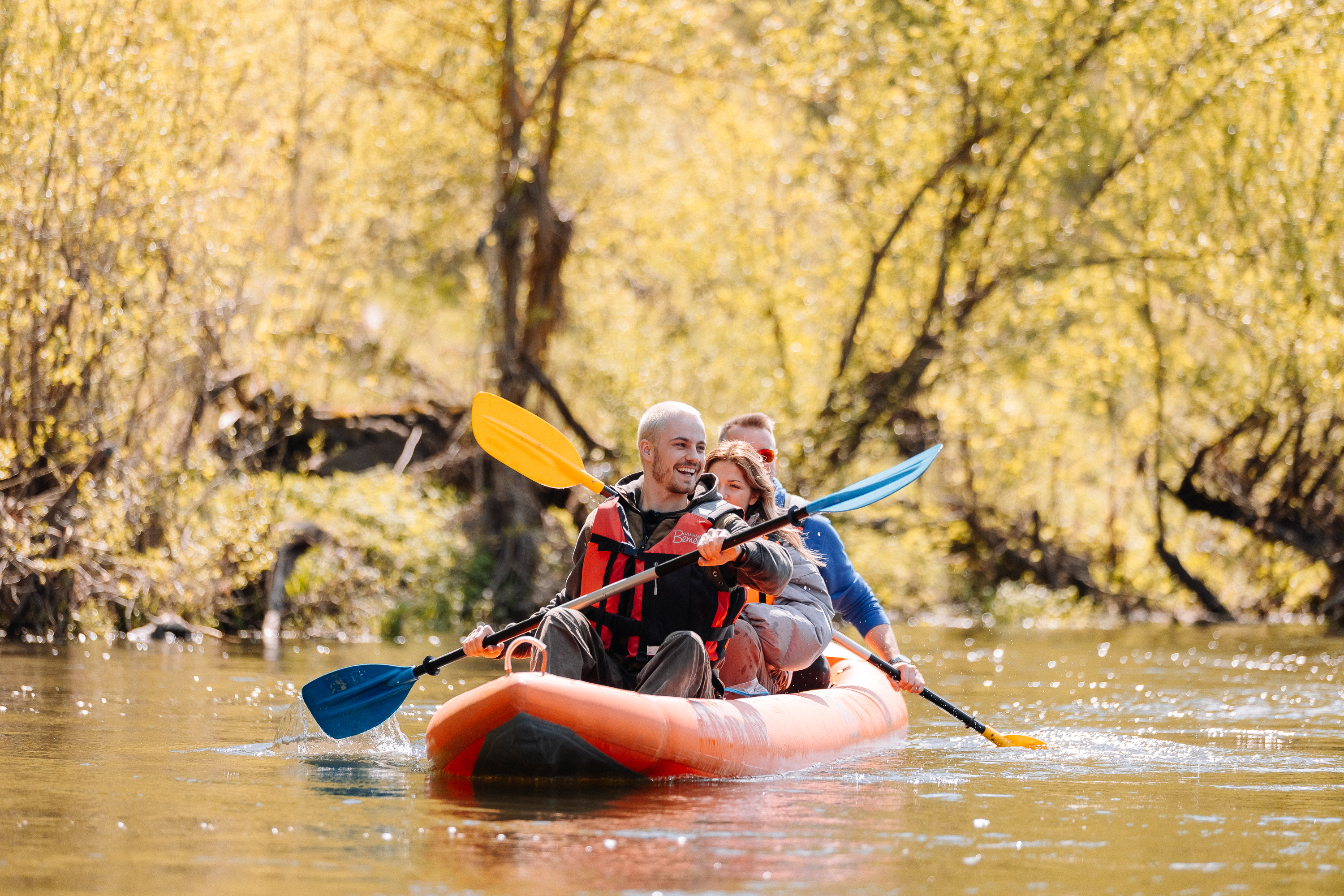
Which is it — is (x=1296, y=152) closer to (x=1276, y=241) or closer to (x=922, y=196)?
(x=1276, y=241)

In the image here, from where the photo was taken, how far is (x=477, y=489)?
38.8 feet

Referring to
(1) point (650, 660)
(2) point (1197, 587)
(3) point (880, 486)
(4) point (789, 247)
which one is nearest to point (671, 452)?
(1) point (650, 660)

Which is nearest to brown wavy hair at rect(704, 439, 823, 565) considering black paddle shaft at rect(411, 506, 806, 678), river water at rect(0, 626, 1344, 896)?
black paddle shaft at rect(411, 506, 806, 678)

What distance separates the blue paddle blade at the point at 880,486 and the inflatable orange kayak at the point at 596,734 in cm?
72

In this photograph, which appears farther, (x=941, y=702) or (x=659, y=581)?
(x=941, y=702)

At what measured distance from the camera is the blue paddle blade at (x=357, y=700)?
488cm

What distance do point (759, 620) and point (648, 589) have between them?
629 millimetres

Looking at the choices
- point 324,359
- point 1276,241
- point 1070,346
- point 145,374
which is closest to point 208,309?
point 145,374

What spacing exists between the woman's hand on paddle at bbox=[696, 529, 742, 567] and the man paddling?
1.9 inches

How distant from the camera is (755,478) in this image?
496cm

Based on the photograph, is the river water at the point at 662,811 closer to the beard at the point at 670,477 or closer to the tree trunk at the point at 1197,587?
the beard at the point at 670,477

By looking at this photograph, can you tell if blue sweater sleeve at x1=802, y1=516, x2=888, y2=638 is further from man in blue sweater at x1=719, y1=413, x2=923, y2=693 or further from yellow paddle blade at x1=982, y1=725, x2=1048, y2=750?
yellow paddle blade at x1=982, y1=725, x2=1048, y2=750

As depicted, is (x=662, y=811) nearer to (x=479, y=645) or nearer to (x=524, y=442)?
(x=479, y=645)

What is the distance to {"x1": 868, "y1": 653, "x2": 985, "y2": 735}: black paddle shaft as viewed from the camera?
Result: 17.9ft
